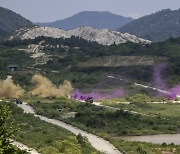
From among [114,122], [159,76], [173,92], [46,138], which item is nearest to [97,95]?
[173,92]

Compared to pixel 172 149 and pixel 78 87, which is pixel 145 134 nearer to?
pixel 172 149

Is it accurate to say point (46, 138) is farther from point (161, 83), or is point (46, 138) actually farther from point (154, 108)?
point (161, 83)

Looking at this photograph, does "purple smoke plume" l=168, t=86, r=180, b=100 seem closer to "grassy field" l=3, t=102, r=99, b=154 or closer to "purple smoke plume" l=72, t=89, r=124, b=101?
"purple smoke plume" l=72, t=89, r=124, b=101

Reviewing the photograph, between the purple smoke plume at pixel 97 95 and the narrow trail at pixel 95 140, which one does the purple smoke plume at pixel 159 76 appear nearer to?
the purple smoke plume at pixel 97 95

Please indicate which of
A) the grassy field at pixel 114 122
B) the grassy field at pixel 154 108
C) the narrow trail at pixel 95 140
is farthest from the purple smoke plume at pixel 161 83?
the narrow trail at pixel 95 140

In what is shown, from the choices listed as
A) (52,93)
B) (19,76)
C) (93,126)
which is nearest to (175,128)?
(93,126)
